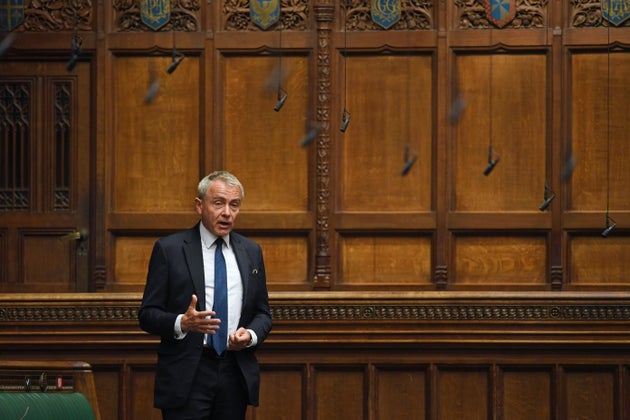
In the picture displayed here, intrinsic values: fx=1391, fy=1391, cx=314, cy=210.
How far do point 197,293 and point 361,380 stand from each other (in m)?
3.04

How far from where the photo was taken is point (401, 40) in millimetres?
10891

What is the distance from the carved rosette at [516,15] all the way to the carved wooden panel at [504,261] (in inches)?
65.0

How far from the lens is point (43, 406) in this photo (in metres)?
6.21

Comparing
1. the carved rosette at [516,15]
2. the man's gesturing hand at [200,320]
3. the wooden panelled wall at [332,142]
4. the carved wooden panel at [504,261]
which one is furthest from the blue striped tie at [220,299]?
the carved rosette at [516,15]

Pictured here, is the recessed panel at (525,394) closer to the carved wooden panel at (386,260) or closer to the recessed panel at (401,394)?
the recessed panel at (401,394)

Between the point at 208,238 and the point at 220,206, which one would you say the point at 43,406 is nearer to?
the point at 208,238

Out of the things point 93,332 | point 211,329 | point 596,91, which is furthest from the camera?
point 596,91

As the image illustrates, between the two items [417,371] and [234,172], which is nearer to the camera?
[417,371]

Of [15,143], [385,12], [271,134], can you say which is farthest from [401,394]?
[15,143]

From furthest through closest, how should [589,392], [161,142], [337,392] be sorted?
[161,142] → [337,392] → [589,392]

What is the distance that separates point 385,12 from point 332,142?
3.64 feet

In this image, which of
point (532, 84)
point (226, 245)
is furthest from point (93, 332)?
point (532, 84)

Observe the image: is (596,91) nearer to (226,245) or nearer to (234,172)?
(234,172)

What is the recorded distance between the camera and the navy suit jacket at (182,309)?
6.50 meters
